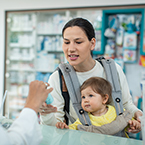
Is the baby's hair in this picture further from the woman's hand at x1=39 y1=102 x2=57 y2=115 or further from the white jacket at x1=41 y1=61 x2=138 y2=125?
the woman's hand at x1=39 y1=102 x2=57 y2=115

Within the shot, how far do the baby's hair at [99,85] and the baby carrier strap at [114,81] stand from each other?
5 cm

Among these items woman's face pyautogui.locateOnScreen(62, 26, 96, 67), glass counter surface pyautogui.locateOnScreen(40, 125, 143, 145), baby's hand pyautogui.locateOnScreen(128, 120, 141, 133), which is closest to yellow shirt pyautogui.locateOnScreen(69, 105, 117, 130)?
baby's hand pyautogui.locateOnScreen(128, 120, 141, 133)

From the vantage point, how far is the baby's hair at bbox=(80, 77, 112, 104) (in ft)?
5.58

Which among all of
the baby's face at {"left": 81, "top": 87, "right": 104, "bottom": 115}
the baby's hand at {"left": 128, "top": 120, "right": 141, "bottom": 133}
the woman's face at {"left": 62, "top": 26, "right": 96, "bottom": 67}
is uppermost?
the woman's face at {"left": 62, "top": 26, "right": 96, "bottom": 67}

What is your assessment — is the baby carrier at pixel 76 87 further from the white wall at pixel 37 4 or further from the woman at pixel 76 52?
the white wall at pixel 37 4

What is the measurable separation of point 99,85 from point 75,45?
409 mm

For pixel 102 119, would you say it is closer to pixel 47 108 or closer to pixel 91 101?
pixel 91 101

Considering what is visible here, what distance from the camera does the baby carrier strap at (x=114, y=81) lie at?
5.59 feet

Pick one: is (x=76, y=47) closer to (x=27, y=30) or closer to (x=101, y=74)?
(x=101, y=74)

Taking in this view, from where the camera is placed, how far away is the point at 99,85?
171 cm

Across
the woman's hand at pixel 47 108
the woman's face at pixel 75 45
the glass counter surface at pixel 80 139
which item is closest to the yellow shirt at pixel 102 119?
the woman's hand at pixel 47 108

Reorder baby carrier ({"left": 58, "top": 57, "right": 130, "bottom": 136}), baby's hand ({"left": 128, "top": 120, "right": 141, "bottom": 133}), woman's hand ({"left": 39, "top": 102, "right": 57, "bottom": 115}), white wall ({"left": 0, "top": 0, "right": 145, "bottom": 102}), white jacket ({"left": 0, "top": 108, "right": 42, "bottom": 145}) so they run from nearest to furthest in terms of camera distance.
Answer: white jacket ({"left": 0, "top": 108, "right": 42, "bottom": 145}), woman's hand ({"left": 39, "top": 102, "right": 57, "bottom": 115}), baby's hand ({"left": 128, "top": 120, "right": 141, "bottom": 133}), baby carrier ({"left": 58, "top": 57, "right": 130, "bottom": 136}), white wall ({"left": 0, "top": 0, "right": 145, "bottom": 102})

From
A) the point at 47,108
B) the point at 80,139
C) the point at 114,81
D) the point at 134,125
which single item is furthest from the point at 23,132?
the point at 114,81

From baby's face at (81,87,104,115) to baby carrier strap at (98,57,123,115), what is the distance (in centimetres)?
13
